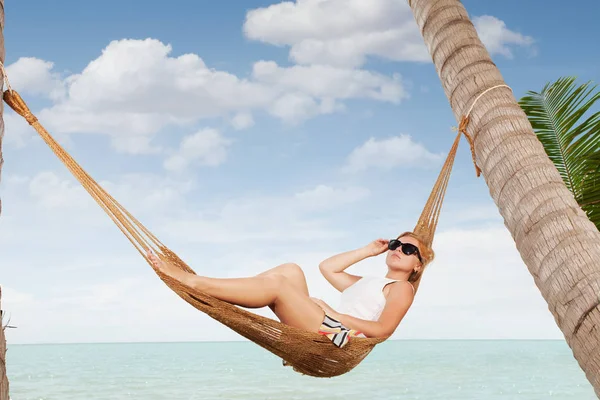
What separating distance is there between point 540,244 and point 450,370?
2419cm

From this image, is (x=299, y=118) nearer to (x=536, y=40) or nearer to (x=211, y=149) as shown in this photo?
(x=211, y=149)

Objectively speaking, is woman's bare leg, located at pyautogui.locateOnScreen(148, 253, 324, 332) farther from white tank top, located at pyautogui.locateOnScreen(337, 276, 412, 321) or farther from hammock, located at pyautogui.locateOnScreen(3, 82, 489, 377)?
white tank top, located at pyautogui.locateOnScreen(337, 276, 412, 321)

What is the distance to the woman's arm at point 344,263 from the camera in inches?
139

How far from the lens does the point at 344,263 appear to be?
3527mm

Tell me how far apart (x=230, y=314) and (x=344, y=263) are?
907 mm

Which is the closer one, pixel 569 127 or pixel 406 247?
pixel 406 247

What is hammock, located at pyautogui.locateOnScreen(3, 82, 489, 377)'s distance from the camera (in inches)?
109

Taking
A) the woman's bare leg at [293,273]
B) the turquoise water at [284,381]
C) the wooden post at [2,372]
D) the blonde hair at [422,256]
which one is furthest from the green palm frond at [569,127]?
the turquoise water at [284,381]

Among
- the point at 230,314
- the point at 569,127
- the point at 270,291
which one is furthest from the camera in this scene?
the point at 569,127

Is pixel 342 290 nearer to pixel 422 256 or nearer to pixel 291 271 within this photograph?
pixel 422 256

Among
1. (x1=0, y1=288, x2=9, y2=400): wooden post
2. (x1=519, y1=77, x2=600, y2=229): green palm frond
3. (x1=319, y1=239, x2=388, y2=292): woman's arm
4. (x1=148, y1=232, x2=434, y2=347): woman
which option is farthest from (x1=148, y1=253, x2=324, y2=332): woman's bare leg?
(x1=519, y1=77, x2=600, y2=229): green palm frond

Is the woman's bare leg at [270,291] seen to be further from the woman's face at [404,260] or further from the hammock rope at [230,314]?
the woman's face at [404,260]

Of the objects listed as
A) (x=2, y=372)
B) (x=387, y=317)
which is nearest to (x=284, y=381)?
(x=387, y=317)

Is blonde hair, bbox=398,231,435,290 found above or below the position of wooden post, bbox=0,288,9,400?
above
